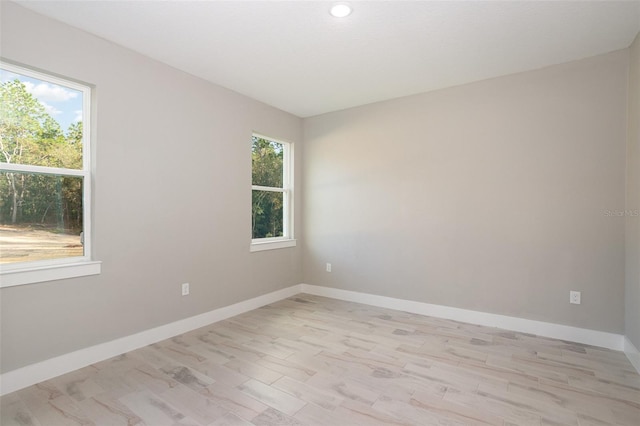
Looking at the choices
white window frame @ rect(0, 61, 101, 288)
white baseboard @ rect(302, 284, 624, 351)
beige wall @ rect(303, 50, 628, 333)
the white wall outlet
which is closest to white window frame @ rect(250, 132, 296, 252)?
beige wall @ rect(303, 50, 628, 333)

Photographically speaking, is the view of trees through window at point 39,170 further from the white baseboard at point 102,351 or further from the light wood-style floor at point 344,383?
the light wood-style floor at point 344,383

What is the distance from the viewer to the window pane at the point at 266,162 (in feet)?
13.6

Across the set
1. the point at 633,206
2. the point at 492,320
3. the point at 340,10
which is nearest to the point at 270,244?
the point at 492,320

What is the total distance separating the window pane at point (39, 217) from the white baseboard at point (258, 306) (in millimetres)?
779

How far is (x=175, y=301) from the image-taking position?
3145 millimetres

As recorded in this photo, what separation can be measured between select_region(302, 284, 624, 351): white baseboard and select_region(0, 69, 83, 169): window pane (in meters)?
3.35

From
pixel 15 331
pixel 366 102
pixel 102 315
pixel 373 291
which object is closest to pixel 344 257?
pixel 373 291

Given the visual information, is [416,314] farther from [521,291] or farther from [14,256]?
[14,256]

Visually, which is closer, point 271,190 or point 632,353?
point 632,353

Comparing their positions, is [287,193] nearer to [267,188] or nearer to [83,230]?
[267,188]

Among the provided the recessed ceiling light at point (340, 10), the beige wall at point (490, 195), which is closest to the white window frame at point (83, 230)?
the recessed ceiling light at point (340, 10)

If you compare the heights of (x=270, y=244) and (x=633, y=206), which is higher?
(x=633, y=206)

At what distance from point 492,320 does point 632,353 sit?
1.06 metres

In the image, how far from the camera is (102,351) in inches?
102
